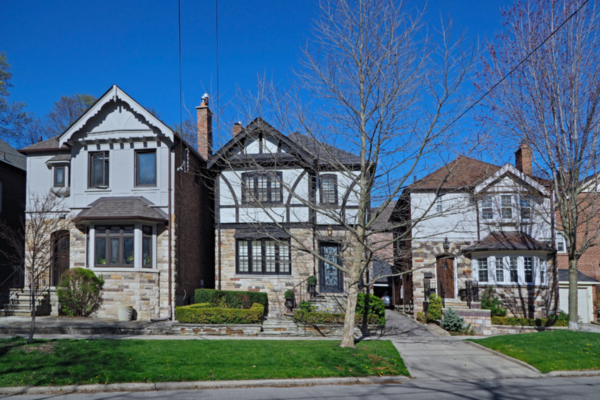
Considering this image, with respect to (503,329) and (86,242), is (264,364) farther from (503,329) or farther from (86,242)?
(503,329)

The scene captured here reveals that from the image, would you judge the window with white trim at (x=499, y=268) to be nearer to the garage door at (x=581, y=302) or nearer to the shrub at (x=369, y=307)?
the garage door at (x=581, y=302)

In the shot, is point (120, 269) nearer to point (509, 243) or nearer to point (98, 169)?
point (98, 169)

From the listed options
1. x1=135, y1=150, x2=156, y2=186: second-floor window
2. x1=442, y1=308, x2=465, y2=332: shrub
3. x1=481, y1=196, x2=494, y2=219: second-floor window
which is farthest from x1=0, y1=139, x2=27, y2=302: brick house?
x1=481, y1=196, x2=494, y2=219: second-floor window

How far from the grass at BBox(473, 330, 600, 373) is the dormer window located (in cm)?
1679

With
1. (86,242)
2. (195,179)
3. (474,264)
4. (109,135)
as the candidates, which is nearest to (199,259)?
(195,179)

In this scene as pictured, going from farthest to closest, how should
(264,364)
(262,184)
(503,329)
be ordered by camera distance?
(262,184) → (503,329) → (264,364)

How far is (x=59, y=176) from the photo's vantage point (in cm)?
1938

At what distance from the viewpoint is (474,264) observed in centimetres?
2072

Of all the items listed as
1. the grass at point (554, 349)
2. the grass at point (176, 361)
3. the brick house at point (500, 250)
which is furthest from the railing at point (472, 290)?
the grass at point (176, 361)

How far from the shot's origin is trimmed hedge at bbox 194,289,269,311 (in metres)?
17.9

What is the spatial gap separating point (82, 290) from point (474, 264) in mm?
16195

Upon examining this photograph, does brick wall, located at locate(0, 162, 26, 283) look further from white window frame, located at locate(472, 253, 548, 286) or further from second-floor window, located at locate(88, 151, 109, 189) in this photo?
white window frame, located at locate(472, 253, 548, 286)

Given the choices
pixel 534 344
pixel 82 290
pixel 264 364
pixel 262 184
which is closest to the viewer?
pixel 264 364

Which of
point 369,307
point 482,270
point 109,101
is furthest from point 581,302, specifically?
point 109,101
